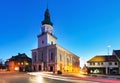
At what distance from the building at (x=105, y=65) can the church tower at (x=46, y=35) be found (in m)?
19.4

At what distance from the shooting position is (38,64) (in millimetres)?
80188

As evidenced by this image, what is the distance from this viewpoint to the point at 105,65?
73.3 metres

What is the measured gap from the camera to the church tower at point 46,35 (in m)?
82.1

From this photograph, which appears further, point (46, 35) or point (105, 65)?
point (46, 35)

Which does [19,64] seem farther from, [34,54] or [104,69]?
[104,69]

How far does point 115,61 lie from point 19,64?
48263 millimetres

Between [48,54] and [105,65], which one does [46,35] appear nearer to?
[48,54]

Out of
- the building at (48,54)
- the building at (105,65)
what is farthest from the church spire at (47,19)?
the building at (105,65)

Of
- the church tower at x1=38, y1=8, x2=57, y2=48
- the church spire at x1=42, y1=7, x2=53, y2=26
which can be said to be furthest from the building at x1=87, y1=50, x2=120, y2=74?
the church spire at x1=42, y1=7, x2=53, y2=26

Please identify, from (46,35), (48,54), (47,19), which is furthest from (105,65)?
(47,19)

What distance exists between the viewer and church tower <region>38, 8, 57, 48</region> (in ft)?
269

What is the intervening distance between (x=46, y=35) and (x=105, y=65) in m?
27.0

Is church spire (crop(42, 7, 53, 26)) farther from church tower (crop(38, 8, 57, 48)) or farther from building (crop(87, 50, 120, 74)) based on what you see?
building (crop(87, 50, 120, 74))

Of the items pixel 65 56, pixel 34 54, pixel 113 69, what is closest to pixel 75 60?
pixel 65 56
